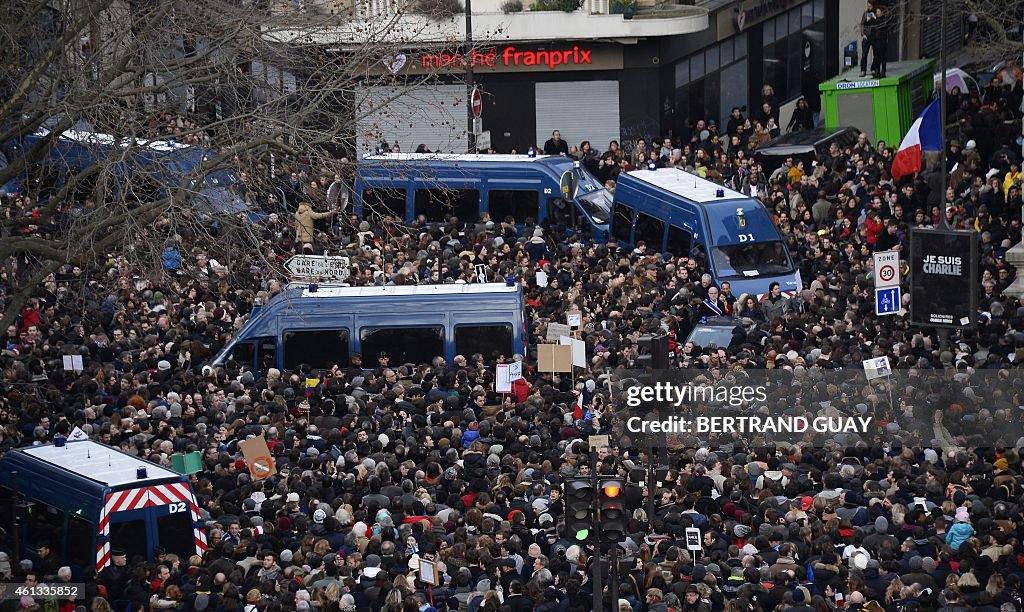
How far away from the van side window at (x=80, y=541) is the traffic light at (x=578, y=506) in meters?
5.74

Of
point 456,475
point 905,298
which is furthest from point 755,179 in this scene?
point 456,475

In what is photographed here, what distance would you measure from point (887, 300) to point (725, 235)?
14.8ft

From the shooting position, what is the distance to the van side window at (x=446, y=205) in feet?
100

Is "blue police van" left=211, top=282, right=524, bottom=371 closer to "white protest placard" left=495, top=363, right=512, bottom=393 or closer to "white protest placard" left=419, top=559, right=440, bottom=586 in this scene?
"white protest placard" left=495, top=363, right=512, bottom=393

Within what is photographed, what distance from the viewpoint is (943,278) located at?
869 inches

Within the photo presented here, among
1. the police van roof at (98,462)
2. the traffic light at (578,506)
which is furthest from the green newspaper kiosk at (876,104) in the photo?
the traffic light at (578,506)

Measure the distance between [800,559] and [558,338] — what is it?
6725 millimetres

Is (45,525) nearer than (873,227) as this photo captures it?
Yes

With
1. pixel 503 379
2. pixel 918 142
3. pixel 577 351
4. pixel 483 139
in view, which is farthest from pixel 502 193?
pixel 503 379

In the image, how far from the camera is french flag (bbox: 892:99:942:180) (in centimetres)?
2655

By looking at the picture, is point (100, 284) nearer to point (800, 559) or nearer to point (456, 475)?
point (456, 475)

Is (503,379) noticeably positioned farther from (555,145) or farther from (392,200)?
(555,145)

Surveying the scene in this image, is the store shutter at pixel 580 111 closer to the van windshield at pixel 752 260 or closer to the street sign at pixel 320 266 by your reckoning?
the van windshield at pixel 752 260

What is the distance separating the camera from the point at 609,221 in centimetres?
3016
